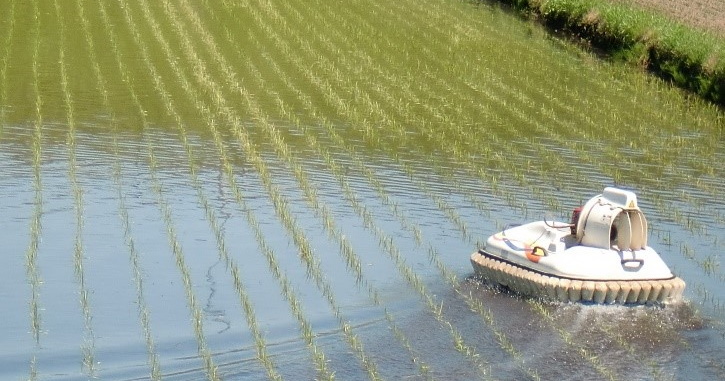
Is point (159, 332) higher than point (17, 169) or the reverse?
higher

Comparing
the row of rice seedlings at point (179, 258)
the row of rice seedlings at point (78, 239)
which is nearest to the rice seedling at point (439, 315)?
the row of rice seedlings at point (179, 258)

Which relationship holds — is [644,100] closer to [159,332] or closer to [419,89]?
[419,89]

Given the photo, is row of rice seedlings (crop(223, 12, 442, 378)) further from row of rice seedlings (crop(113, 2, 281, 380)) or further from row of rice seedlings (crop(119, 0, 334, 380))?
row of rice seedlings (crop(113, 2, 281, 380))

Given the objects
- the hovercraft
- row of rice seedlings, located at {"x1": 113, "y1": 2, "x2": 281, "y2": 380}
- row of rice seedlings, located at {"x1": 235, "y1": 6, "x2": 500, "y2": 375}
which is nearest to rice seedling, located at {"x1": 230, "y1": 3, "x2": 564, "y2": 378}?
row of rice seedlings, located at {"x1": 235, "y1": 6, "x2": 500, "y2": 375}

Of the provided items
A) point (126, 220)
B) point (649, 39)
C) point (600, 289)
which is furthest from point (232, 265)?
point (649, 39)

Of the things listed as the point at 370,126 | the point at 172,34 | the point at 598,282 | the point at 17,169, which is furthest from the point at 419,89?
the point at 598,282
